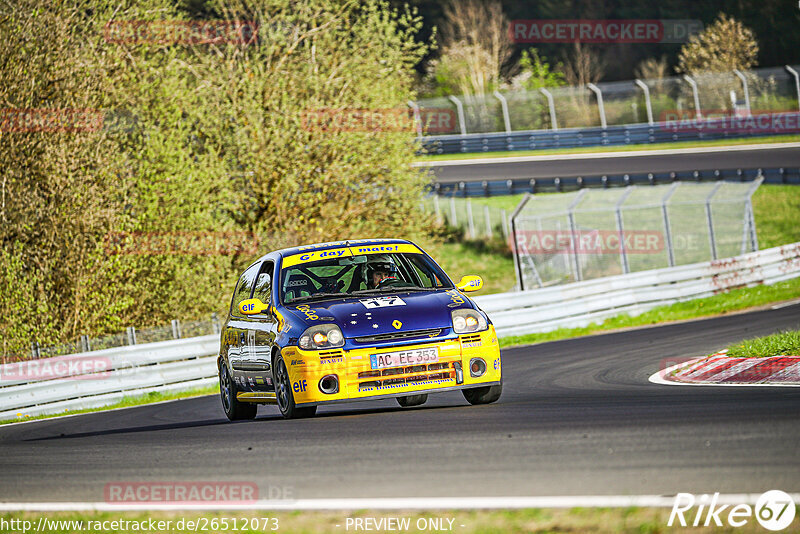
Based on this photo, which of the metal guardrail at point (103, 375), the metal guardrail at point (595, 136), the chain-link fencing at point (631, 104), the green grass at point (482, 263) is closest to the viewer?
the metal guardrail at point (103, 375)

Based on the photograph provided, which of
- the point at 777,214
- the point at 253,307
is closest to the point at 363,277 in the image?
the point at 253,307

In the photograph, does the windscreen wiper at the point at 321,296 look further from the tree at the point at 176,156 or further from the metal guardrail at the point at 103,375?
the tree at the point at 176,156

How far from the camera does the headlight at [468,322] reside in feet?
31.3

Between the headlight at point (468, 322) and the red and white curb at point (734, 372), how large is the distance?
8.19 feet

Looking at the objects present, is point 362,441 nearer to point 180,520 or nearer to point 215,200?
point 180,520

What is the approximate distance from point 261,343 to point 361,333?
1.39 metres

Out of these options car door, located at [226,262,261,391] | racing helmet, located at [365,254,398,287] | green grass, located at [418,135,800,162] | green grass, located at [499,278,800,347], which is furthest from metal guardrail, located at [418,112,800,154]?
racing helmet, located at [365,254,398,287]

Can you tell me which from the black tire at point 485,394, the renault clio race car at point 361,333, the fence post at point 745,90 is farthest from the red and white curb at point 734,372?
the fence post at point 745,90

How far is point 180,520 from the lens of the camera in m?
5.81

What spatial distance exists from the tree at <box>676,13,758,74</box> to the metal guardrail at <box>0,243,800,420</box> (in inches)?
1465

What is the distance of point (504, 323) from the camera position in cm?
2130

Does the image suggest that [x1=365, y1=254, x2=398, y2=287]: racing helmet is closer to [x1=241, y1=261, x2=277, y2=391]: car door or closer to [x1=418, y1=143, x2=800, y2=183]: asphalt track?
[x1=241, y1=261, x2=277, y2=391]: car door

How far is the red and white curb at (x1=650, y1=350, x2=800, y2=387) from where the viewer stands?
1047cm

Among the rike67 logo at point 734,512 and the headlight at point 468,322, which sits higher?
the headlight at point 468,322
